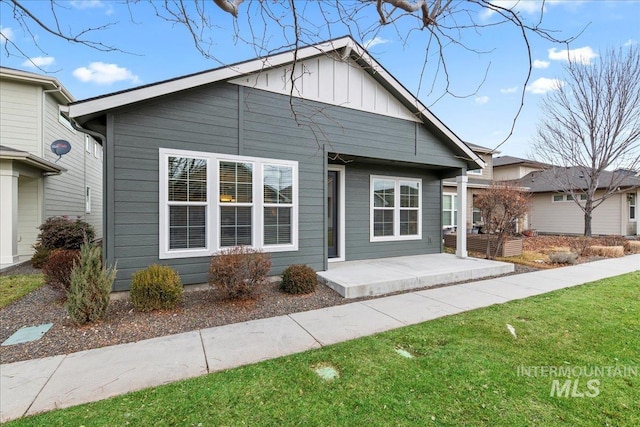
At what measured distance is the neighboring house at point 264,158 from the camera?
5031mm

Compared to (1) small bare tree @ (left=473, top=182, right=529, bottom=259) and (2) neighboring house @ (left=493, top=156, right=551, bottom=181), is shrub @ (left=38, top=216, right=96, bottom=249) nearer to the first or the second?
(1) small bare tree @ (left=473, top=182, right=529, bottom=259)

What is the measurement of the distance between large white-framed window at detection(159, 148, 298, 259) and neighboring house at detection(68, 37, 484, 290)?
20 mm

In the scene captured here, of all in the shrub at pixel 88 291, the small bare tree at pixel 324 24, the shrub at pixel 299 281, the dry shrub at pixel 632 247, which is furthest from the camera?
the dry shrub at pixel 632 247

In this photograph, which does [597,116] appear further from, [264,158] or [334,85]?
[264,158]

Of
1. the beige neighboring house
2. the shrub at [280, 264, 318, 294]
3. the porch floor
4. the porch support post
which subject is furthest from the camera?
the porch support post

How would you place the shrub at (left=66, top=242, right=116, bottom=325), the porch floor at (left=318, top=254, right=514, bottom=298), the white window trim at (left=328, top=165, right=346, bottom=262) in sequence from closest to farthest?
the shrub at (left=66, top=242, right=116, bottom=325) < the porch floor at (left=318, top=254, right=514, bottom=298) < the white window trim at (left=328, top=165, right=346, bottom=262)

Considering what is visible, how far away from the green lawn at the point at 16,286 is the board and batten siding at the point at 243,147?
2.34 meters

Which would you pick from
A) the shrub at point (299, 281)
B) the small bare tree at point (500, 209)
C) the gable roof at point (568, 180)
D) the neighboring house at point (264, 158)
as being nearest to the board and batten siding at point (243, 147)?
the neighboring house at point (264, 158)

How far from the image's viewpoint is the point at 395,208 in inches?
348

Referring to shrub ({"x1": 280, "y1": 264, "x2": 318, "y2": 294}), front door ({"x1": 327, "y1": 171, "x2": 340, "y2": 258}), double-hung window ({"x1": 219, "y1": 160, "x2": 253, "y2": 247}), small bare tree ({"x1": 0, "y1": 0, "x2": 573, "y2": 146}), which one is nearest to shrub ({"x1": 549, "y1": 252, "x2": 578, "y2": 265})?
front door ({"x1": 327, "y1": 171, "x2": 340, "y2": 258})

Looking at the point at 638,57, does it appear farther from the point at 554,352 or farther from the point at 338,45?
the point at 554,352

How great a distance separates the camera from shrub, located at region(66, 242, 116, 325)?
3981mm

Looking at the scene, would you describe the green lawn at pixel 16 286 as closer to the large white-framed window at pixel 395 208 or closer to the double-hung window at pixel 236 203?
the double-hung window at pixel 236 203

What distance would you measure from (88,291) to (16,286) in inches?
154
